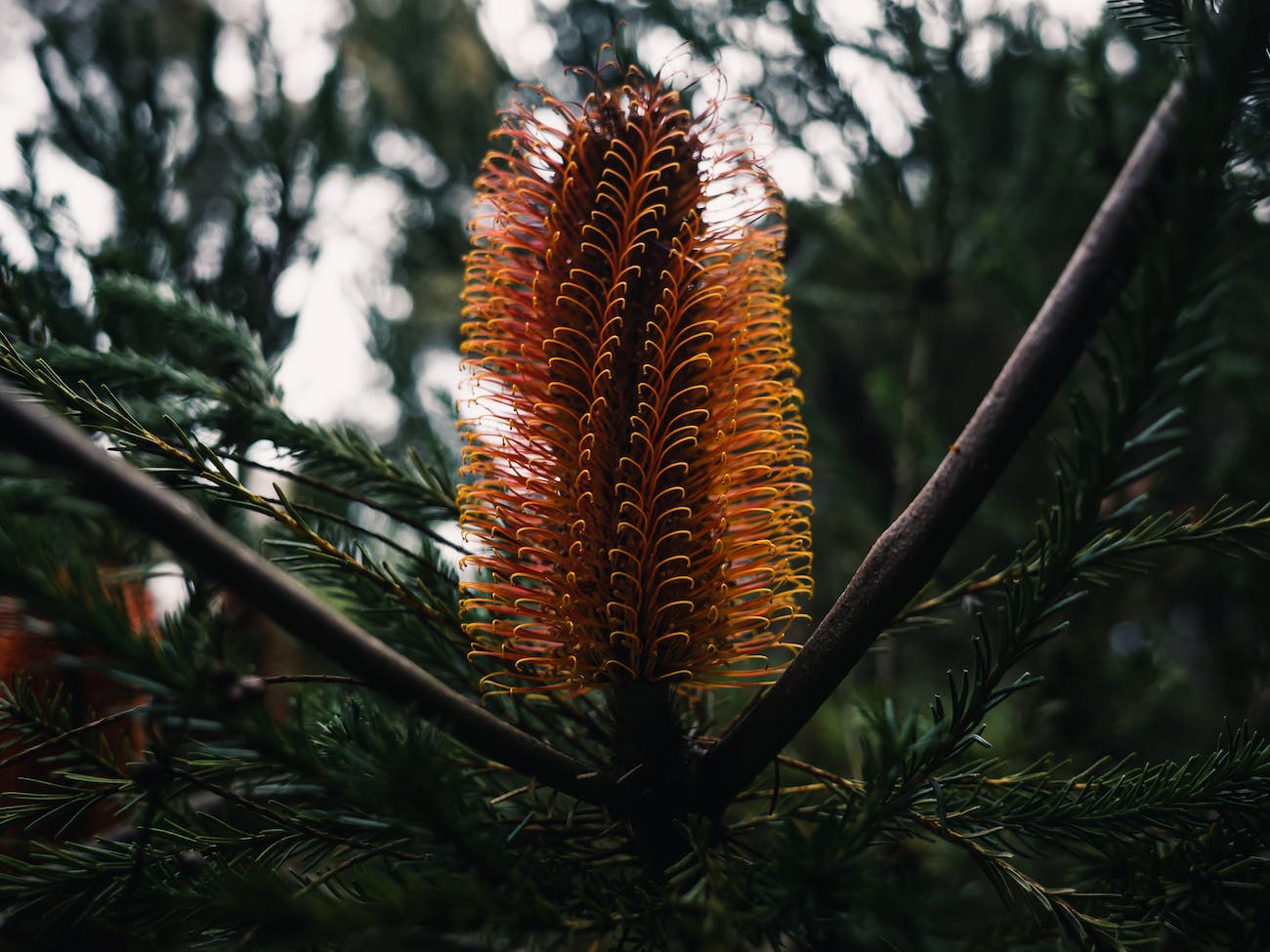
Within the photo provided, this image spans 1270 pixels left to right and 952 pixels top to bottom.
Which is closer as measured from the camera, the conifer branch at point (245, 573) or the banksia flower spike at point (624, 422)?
the conifer branch at point (245, 573)

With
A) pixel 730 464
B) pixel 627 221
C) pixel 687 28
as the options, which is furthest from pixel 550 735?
pixel 687 28

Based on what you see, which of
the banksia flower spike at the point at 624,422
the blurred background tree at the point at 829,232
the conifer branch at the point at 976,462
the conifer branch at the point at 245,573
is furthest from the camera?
the blurred background tree at the point at 829,232

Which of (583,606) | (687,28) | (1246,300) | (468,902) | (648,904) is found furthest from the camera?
(1246,300)

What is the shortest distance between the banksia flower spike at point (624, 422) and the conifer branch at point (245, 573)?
4.3 inches

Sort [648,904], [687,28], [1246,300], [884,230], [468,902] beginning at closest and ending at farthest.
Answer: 1. [468,902]
2. [648,904]
3. [687,28]
4. [884,230]
5. [1246,300]

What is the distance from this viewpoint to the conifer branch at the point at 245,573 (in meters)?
0.33

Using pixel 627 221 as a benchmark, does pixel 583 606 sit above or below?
below

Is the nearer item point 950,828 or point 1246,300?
point 950,828

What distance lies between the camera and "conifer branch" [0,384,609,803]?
326 millimetres

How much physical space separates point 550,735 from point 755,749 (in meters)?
0.26

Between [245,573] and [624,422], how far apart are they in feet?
1.07

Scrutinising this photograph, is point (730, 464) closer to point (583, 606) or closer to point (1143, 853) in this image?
point (583, 606)

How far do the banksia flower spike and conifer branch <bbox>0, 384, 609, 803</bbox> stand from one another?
11 centimetres

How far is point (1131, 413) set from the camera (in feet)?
1.40
